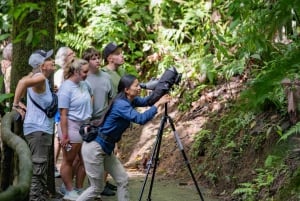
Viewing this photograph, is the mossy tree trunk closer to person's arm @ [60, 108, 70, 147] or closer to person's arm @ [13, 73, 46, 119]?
person's arm @ [13, 73, 46, 119]

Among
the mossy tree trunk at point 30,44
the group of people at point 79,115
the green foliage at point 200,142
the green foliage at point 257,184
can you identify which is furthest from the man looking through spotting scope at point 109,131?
the green foliage at point 200,142

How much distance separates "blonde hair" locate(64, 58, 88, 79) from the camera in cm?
582

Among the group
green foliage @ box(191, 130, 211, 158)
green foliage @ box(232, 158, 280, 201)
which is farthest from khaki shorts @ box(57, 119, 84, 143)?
green foliage @ box(191, 130, 211, 158)

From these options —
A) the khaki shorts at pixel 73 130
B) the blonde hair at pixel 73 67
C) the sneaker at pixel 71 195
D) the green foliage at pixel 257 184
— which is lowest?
the sneaker at pixel 71 195

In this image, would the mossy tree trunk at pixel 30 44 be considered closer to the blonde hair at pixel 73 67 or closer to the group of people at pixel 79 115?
the group of people at pixel 79 115

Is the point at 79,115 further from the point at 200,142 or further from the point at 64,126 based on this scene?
the point at 200,142

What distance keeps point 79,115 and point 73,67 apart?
1.78ft

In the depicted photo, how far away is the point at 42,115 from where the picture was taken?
5441 millimetres

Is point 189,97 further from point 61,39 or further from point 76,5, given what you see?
point 76,5

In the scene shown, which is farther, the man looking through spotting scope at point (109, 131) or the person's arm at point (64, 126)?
the person's arm at point (64, 126)

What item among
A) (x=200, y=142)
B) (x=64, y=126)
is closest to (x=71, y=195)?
(x=64, y=126)

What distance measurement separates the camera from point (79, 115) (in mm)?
5918

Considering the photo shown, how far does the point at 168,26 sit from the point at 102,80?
5.83m

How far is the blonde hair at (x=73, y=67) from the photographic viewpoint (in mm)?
5824
